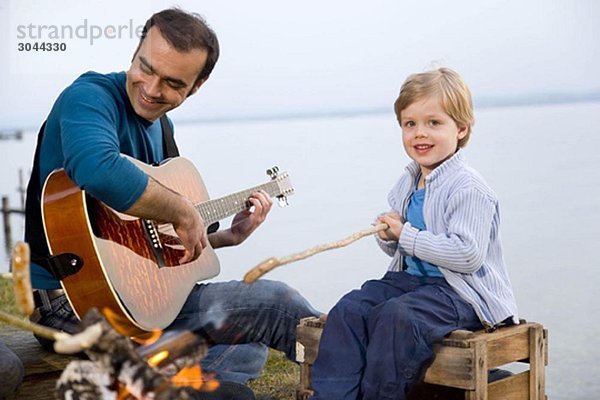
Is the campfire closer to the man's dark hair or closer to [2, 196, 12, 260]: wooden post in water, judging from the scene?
the man's dark hair

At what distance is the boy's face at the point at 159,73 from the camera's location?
263 centimetres

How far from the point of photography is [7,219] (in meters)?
4.34

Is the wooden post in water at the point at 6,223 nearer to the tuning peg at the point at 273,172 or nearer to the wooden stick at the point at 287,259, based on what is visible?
the tuning peg at the point at 273,172

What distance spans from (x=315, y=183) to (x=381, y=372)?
6.12 feet

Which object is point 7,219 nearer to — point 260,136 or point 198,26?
point 260,136

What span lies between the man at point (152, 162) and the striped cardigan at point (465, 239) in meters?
0.56

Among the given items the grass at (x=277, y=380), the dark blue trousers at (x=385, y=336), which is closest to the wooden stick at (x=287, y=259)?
the dark blue trousers at (x=385, y=336)

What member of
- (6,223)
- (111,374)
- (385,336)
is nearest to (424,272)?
(385,336)

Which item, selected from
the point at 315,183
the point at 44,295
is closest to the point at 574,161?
the point at 315,183

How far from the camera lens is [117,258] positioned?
253 centimetres

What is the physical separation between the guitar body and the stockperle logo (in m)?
1.43

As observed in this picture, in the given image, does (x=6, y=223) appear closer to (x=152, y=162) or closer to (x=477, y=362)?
(x=152, y=162)

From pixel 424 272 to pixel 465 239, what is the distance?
20 centimetres

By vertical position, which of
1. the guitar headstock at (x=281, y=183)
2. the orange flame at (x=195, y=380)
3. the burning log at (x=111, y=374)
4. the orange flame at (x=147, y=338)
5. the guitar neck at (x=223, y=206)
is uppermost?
the guitar headstock at (x=281, y=183)
